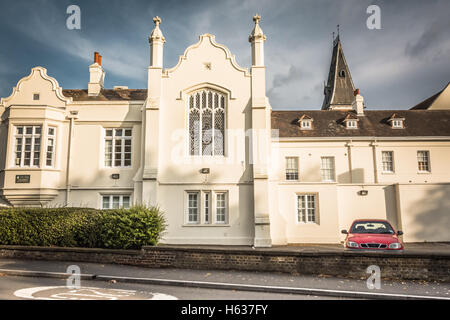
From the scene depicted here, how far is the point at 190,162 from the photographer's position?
18.3 metres

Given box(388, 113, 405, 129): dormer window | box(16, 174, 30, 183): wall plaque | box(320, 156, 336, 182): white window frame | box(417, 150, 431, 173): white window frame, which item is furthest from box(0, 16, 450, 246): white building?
box(388, 113, 405, 129): dormer window

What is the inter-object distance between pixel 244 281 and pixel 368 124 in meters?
20.9

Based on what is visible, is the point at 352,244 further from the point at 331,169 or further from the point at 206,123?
the point at 331,169

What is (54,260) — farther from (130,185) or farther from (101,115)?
(101,115)

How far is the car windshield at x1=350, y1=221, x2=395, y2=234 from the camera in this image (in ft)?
40.5

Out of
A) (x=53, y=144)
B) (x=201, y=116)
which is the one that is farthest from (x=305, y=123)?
(x=53, y=144)

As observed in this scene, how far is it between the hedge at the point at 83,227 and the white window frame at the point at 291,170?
43.9 feet

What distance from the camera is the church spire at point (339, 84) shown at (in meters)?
52.5

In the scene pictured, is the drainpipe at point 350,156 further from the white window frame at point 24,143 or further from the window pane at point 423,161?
the white window frame at point 24,143

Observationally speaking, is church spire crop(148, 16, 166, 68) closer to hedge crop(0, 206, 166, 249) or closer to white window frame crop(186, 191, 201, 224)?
white window frame crop(186, 191, 201, 224)
